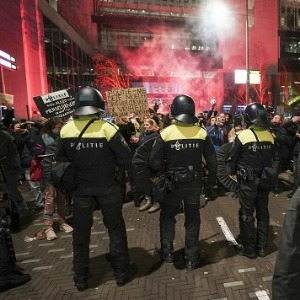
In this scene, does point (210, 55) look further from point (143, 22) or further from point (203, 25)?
point (143, 22)

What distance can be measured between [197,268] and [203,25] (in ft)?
163

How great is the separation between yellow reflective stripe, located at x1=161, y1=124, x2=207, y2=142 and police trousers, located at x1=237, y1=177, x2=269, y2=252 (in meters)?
0.93

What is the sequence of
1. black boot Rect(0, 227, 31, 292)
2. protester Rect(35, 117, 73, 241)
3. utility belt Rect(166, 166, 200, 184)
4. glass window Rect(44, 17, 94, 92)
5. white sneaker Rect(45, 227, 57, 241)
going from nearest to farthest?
black boot Rect(0, 227, 31, 292)
utility belt Rect(166, 166, 200, 184)
white sneaker Rect(45, 227, 57, 241)
protester Rect(35, 117, 73, 241)
glass window Rect(44, 17, 94, 92)

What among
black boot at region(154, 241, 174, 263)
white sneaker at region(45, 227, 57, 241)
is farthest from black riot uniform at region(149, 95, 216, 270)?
white sneaker at region(45, 227, 57, 241)

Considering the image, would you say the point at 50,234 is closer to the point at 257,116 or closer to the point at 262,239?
the point at 262,239

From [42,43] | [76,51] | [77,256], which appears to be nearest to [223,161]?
[77,256]

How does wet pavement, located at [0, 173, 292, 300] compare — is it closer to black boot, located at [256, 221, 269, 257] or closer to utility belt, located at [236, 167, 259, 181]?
black boot, located at [256, 221, 269, 257]

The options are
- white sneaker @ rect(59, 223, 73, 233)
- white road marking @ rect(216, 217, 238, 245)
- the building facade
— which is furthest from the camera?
the building facade

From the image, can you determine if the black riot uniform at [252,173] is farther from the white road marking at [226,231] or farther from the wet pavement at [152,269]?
the white road marking at [226,231]

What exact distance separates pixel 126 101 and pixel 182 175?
5889 mm

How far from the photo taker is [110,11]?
4791 cm

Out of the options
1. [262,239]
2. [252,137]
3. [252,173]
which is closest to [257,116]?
[252,137]

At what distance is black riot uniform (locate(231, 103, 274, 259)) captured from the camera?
4.39m

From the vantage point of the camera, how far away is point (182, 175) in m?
4.11
